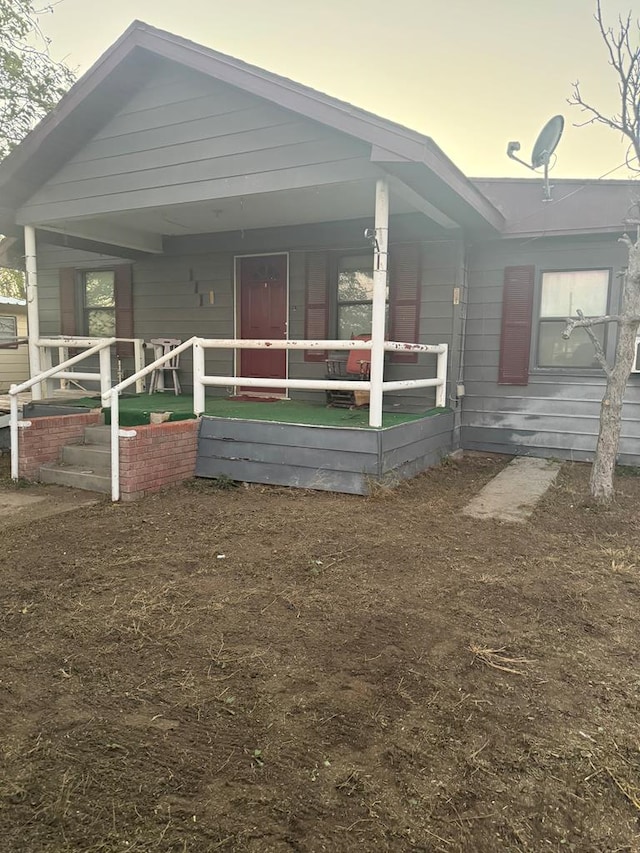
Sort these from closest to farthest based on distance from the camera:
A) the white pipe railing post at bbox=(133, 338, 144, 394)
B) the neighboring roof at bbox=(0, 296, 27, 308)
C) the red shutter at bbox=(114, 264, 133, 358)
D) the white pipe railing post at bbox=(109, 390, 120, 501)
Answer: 1. the white pipe railing post at bbox=(109, 390, 120, 501)
2. the white pipe railing post at bbox=(133, 338, 144, 394)
3. the red shutter at bbox=(114, 264, 133, 358)
4. the neighboring roof at bbox=(0, 296, 27, 308)

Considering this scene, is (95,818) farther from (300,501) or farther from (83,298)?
(83,298)

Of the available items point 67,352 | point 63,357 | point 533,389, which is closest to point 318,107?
point 533,389

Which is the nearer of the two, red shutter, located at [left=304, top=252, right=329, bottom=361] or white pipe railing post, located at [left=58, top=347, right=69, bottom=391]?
red shutter, located at [left=304, top=252, right=329, bottom=361]

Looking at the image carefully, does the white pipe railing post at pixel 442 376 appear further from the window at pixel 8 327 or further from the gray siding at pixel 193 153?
the window at pixel 8 327

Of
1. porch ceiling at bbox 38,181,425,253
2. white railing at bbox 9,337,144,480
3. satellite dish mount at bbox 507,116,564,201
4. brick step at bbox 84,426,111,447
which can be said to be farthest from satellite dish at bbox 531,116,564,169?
brick step at bbox 84,426,111,447

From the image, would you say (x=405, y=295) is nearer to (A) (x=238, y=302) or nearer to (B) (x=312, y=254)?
(B) (x=312, y=254)

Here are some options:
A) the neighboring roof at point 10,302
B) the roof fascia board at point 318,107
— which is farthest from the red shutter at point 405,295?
the neighboring roof at point 10,302

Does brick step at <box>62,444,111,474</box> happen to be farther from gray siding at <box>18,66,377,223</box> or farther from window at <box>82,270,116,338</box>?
window at <box>82,270,116,338</box>

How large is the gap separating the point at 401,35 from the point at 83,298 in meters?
7.62

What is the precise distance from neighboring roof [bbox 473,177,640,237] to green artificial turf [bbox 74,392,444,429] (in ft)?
7.93

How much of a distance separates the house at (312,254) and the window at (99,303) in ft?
0.92

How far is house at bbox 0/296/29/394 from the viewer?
12.9 metres

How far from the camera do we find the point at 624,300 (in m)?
4.31

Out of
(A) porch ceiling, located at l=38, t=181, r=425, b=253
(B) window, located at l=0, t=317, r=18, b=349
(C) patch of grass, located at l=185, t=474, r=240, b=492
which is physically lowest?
(C) patch of grass, located at l=185, t=474, r=240, b=492
